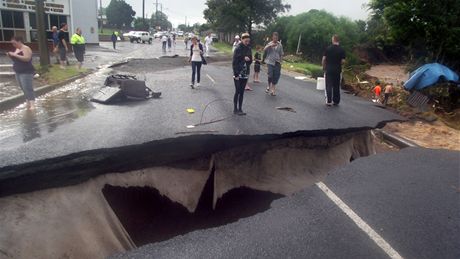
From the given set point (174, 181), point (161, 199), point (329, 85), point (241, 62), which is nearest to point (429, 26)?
point (329, 85)

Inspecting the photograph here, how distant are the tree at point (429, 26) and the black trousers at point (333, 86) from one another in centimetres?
469

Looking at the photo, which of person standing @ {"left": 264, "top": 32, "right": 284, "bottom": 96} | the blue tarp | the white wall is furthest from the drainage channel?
the white wall

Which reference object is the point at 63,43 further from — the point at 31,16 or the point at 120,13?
the point at 120,13

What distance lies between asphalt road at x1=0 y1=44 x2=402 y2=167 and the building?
13097 millimetres

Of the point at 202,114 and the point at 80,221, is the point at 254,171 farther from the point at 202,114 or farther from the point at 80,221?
the point at 80,221

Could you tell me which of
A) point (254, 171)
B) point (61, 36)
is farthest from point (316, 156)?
point (61, 36)

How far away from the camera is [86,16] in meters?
28.8

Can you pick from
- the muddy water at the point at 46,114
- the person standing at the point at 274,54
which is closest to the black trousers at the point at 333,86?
the person standing at the point at 274,54

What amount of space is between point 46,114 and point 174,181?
414 cm

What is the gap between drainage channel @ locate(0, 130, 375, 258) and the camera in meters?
3.71

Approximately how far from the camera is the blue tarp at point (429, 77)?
10734 mm

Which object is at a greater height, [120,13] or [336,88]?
[120,13]

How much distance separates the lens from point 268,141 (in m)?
6.00

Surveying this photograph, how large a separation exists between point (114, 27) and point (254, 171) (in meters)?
79.0
